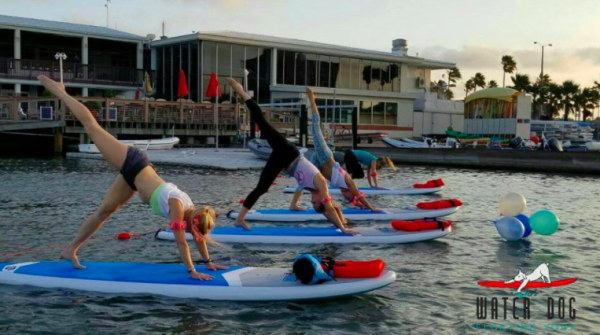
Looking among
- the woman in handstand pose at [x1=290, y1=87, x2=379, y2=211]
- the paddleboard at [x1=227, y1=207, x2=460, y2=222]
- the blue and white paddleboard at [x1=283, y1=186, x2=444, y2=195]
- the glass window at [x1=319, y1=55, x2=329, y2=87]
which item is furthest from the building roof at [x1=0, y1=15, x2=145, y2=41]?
the woman in handstand pose at [x1=290, y1=87, x2=379, y2=211]

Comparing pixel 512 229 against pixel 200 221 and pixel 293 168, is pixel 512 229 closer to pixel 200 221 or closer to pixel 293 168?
pixel 293 168

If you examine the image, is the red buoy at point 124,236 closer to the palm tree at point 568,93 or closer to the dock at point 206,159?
the dock at point 206,159

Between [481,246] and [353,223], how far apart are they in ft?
9.70

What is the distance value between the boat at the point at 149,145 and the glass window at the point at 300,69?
14004 mm

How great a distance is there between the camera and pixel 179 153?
32719 millimetres

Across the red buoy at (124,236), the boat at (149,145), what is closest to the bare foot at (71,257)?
the red buoy at (124,236)

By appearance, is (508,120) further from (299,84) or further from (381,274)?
(381,274)

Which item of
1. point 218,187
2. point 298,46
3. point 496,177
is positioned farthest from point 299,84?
point 218,187

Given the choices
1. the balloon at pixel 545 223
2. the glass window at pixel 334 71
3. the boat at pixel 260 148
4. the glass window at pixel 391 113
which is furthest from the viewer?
the glass window at pixel 391 113

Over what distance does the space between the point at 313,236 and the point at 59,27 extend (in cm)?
3803

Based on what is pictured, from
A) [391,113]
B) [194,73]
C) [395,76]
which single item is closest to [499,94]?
[391,113]

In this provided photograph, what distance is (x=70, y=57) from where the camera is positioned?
147ft

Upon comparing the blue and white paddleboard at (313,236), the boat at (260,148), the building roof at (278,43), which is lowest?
the blue and white paddleboard at (313,236)

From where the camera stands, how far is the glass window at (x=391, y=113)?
50781 millimetres
